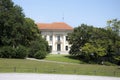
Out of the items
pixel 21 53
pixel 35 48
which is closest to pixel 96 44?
pixel 35 48

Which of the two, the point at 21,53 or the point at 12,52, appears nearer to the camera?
the point at 12,52

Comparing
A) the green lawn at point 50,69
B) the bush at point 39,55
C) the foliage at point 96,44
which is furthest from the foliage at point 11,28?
the foliage at point 96,44

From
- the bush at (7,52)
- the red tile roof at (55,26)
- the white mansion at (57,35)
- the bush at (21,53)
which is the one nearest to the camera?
the bush at (7,52)

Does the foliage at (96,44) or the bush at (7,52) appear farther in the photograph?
the foliage at (96,44)

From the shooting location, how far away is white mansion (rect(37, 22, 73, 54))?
91812mm

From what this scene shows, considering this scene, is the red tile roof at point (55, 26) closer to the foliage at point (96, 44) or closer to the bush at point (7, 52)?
the foliage at point (96, 44)

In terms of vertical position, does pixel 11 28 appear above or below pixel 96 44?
above

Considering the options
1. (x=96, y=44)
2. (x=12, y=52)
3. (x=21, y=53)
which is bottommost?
(x=21, y=53)

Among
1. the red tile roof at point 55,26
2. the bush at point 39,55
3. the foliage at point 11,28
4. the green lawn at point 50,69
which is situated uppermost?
the red tile roof at point 55,26

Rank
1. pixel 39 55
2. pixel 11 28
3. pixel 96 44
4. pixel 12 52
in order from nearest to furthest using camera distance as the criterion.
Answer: pixel 12 52, pixel 11 28, pixel 39 55, pixel 96 44

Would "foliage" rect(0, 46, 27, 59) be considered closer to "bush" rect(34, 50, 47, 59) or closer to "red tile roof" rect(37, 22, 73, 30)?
"bush" rect(34, 50, 47, 59)

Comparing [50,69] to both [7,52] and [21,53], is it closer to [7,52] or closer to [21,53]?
[21,53]

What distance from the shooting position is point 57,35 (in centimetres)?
9275

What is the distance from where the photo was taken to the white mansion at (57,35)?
301 ft
